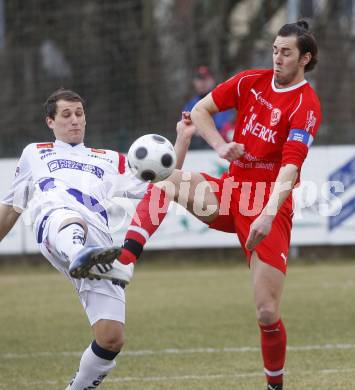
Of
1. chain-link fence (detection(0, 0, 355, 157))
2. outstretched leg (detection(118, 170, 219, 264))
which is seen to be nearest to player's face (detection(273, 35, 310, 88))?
outstretched leg (detection(118, 170, 219, 264))

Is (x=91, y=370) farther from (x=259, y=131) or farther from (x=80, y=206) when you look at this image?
(x=259, y=131)

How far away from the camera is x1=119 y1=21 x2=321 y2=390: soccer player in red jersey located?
566cm

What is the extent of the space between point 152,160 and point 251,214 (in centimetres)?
83

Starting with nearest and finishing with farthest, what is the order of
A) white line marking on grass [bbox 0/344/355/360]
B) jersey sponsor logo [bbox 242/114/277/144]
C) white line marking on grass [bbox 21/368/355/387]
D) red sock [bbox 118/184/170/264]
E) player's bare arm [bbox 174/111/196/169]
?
red sock [bbox 118/184/170/264] → jersey sponsor logo [bbox 242/114/277/144] → player's bare arm [bbox 174/111/196/169] → white line marking on grass [bbox 21/368/355/387] → white line marking on grass [bbox 0/344/355/360]

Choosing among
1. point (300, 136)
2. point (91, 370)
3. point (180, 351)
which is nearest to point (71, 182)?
point (91, 370)

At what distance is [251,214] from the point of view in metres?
5.97

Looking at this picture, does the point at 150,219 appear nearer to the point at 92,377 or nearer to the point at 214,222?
the point at 214,222

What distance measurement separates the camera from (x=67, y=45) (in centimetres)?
1644

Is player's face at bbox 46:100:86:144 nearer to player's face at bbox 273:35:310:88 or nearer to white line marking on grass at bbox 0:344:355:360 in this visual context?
player's face at bbox 273:35:310:88

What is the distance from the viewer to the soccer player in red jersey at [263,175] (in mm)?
5660

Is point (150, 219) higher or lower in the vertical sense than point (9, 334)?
higher

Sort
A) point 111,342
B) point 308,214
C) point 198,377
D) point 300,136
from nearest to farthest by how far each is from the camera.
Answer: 1. point 111,342
2. point 300,136
3. point 198,377
4. point 308,214

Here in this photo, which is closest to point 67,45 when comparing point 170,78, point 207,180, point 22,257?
point 170,78

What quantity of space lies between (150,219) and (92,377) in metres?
0.96
